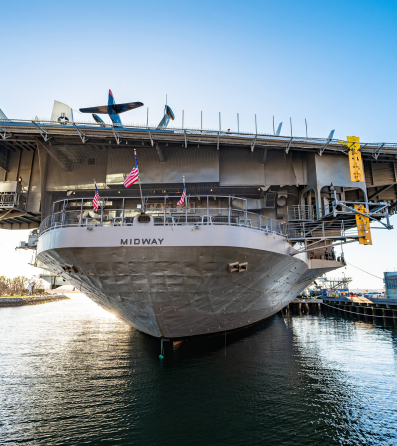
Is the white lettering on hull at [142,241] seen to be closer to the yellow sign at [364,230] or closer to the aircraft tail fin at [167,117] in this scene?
the aircraft tail fin at [167,117]

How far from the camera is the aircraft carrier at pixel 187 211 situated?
9414 mm

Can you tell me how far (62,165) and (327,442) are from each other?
1406 cm

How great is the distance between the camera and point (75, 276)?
11.3 meters

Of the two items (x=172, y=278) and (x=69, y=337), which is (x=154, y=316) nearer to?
(x=172, y=278)

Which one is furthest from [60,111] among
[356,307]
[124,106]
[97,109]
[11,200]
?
[356,307]

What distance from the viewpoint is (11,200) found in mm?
14523

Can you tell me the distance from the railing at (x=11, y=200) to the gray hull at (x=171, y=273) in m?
4.50

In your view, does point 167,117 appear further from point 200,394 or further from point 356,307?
point 356,307

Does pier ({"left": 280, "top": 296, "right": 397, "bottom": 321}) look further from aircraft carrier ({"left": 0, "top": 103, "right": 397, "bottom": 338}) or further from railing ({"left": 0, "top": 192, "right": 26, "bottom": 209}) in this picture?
railing ({"left": 0, "top": 192, "right": 26, "bottom": 209})

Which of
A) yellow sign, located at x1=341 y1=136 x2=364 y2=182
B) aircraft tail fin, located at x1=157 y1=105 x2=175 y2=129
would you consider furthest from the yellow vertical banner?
aircraft tail fin, located at x1=157 y1=105 x2=175 y2=129

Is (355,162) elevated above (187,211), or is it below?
above

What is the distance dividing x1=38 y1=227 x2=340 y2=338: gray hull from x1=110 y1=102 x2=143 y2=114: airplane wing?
22.3 ft

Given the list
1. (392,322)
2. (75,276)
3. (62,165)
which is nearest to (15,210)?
(62,165)

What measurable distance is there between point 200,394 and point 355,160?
36.3ft
